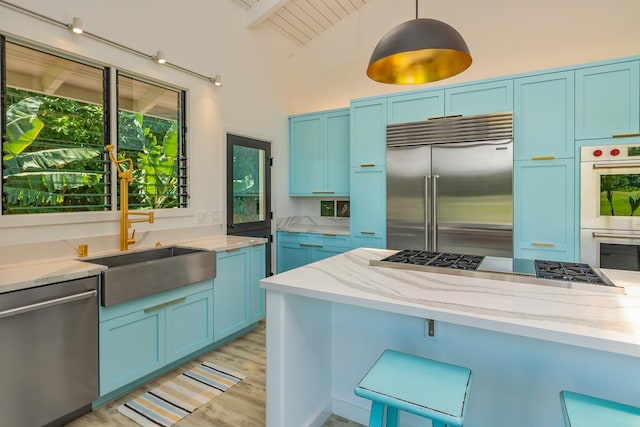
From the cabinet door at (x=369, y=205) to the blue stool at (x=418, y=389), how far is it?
246 cm

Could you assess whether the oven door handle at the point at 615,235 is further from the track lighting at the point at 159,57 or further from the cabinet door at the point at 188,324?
the track lighting at the point at 159,57

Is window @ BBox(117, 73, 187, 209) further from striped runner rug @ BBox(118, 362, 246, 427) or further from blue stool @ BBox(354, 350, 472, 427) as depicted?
blue stool @ BBox(354, 350, 472, 427)

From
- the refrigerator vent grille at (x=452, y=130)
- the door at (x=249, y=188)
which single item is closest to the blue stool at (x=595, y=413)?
the refrigerator vent grille at (x=452, y=130)

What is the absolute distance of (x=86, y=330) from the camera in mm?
1970

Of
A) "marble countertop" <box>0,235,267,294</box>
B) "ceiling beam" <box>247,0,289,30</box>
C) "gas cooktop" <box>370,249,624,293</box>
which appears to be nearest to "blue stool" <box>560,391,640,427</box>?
"gas cooktop" <box>370,249,624,293</box>

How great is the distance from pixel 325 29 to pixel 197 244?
3523 millimetres

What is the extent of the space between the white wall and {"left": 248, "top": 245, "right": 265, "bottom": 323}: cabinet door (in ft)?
1.83

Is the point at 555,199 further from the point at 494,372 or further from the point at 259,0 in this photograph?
the point at 259,0

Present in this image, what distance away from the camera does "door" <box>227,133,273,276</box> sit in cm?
377

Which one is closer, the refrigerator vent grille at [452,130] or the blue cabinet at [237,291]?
the blue cabinet at [237,291]

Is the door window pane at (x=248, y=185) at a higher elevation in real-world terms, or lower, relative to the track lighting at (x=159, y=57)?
lower

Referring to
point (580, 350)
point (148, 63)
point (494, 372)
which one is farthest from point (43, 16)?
point (580, 350)

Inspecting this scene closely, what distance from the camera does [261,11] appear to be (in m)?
3.78

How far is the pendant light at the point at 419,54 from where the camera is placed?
1.62 meters
